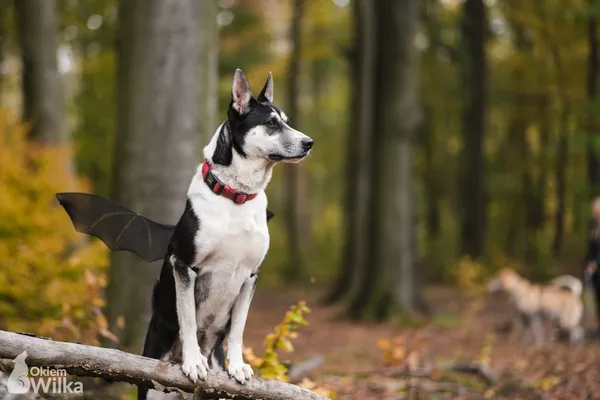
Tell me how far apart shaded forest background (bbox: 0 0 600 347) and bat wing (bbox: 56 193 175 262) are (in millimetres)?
1188

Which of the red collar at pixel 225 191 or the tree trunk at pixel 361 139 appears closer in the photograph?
the red collar at pixel 225 191

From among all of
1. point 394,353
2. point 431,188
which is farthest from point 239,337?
point 431,188

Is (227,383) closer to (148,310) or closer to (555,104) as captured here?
(148,310)

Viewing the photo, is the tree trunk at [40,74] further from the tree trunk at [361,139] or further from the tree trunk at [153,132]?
the tree trunk at [153,132]

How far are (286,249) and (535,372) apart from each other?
70.2ft

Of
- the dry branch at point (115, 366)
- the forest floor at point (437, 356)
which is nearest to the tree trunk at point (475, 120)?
the forest floor at point (437, 356)

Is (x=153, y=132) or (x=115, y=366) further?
(x=153, y=132)

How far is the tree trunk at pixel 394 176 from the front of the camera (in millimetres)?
14297

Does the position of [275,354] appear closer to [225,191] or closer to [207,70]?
[225,191]

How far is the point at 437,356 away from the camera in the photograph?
10.6m

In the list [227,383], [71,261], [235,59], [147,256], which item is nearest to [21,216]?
A: [71,261]

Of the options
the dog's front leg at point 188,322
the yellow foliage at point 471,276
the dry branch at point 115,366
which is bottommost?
the yellow foliage at point 471,276

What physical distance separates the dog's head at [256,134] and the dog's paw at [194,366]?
40.2 inches

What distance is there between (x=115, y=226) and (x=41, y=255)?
468cm
